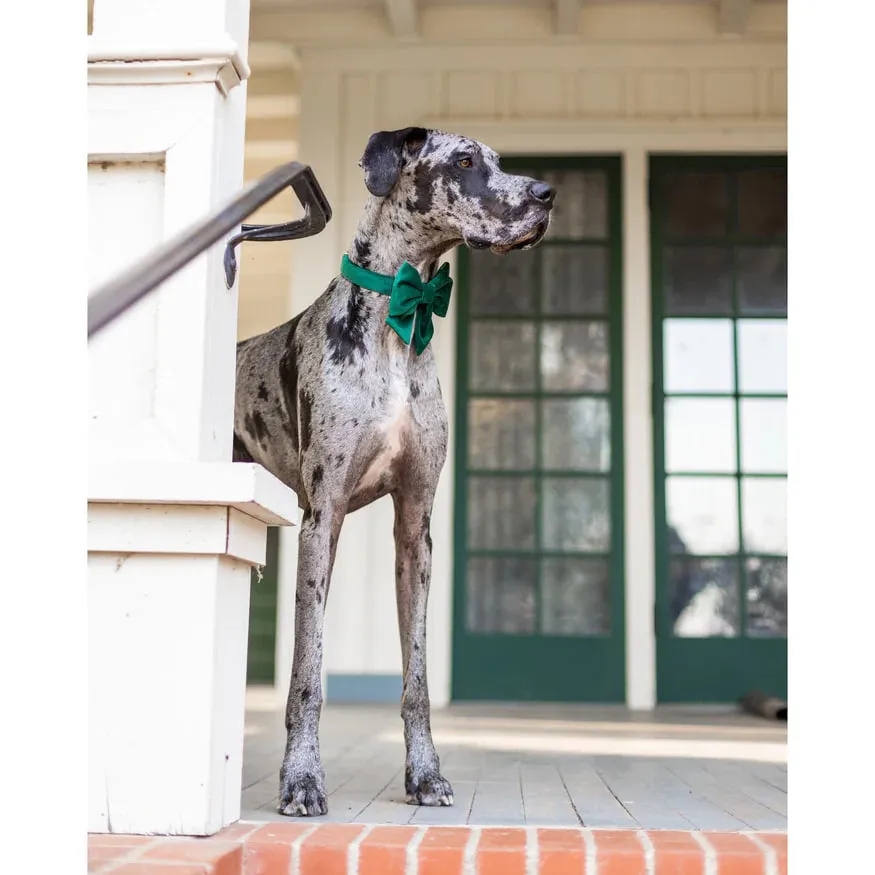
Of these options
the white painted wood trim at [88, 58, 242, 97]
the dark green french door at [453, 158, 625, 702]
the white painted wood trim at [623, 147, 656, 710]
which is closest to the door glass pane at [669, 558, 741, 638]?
the white painted wood trim at [623, 147, 656, 710]

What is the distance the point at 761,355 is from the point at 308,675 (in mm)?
3875

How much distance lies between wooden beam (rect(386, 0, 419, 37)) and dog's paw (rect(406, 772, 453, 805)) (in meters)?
3.97

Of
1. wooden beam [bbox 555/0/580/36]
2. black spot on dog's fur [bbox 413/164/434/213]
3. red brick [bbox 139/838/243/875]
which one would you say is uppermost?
wooden beam [bbox 555/0/580/36]

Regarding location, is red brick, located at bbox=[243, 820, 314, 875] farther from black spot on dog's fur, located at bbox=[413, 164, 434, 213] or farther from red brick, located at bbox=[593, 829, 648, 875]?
black spot on dog's fur, located at bbox=[413, 164, 434, 213]

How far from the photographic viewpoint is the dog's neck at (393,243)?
100 inches

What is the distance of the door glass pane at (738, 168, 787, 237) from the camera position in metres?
5.62

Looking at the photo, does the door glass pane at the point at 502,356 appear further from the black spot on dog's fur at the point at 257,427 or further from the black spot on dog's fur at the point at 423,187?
the black spot on dog's fur at the point at 423,187

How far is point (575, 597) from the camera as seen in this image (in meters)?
5.45

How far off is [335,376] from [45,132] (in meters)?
0.93

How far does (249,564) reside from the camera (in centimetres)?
208

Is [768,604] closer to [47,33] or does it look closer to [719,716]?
[719,716]

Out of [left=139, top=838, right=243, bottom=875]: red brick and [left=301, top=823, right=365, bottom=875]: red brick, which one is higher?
[left=139, top=838, right=243, bottom=875]: red brick

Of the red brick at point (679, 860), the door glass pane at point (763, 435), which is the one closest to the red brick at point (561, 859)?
the red brick at point (679, 860)

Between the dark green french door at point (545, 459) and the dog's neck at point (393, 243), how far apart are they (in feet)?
9.70
